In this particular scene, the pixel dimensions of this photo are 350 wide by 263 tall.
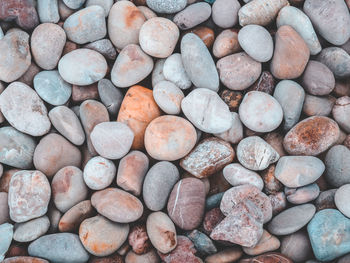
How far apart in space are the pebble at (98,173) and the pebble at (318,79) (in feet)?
2.36

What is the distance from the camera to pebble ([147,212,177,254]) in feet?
3.41

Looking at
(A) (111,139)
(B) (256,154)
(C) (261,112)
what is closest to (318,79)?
(C) (261,112)

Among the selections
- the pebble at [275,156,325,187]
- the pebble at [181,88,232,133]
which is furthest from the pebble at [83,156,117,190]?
the pebble at [275,156,325,187]

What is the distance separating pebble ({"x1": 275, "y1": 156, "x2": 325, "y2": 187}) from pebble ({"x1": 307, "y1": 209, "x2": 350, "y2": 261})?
0.12m

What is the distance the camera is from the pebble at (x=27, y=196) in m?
1.07

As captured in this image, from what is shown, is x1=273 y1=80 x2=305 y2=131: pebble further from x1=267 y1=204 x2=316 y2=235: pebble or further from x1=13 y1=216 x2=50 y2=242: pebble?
x1=13 y1=216 x2=50 y2=242: pebble

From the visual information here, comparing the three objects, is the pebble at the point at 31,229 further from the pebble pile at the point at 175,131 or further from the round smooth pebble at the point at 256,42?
the round smooth pebble at the point at 256,42

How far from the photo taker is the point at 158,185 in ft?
3.66

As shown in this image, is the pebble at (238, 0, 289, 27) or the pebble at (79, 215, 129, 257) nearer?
the pebble at (79, 215, 129, 257)

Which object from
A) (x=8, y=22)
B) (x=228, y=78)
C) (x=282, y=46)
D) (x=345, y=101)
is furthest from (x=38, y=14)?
(x=345, y=101)

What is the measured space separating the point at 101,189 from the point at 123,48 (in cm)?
50

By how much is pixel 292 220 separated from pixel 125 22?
2.80 ft

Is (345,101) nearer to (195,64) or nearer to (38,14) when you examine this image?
(195,64)

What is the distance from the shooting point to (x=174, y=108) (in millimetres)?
1186
